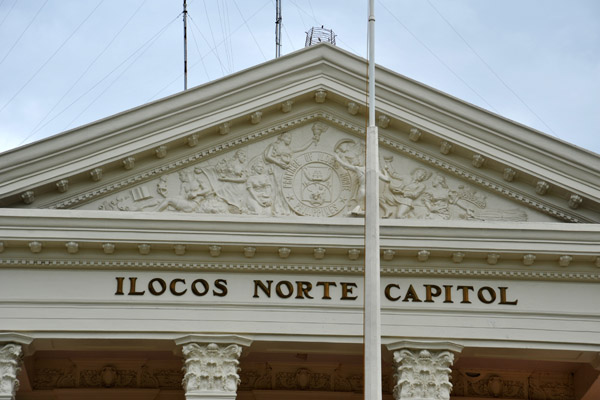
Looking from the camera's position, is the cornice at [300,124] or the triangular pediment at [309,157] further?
the cornice at [300,124]

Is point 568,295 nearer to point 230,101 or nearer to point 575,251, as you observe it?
point 575,251

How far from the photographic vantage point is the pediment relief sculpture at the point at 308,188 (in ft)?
66.7

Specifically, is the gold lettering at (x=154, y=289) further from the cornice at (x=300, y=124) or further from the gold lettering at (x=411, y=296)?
the gold lettering at (x=411, y=296)

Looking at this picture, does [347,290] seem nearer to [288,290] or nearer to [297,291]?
[297,291]

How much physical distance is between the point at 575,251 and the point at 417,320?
2.73 m

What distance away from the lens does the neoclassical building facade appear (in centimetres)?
1953

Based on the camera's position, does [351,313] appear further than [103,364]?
No

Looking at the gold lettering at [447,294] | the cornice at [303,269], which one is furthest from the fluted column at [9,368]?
the gold lettering at [447,294]

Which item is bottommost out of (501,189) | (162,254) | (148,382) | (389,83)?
(148,382)

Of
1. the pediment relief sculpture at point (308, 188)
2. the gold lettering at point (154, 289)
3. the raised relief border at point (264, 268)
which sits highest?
the pediment relief sculpture at point (308, 188)

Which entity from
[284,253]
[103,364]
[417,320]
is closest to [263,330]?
[284,253]

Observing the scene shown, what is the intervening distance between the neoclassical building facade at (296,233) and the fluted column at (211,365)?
0.09 ft

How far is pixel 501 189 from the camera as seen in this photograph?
811 inches

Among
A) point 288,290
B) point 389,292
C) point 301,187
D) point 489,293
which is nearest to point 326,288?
point 288,290
